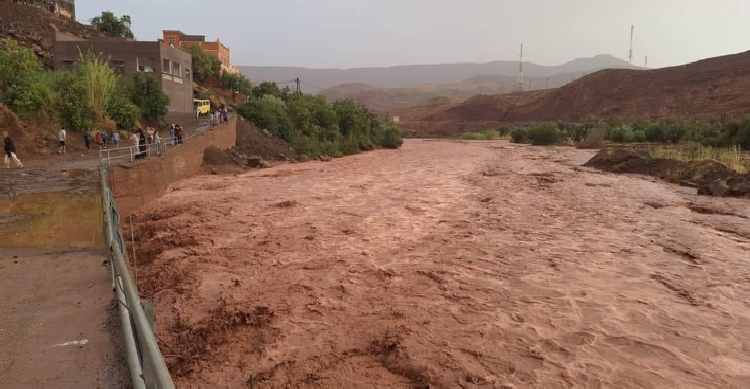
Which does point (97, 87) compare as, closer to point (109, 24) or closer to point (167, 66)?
point (167, 66)

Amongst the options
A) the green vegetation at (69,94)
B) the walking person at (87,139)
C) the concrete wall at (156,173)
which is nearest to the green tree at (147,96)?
the green vegetation at (69,94)

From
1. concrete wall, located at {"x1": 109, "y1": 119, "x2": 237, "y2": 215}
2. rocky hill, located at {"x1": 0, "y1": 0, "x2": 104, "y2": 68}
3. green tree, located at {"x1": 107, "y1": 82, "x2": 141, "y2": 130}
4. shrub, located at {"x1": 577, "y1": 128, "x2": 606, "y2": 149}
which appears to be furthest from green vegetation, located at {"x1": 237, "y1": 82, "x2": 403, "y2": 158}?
rocky hill, located at {"x1": 0, "y1": 0, "x2": 104, "y2": 68}

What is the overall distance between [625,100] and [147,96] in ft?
262

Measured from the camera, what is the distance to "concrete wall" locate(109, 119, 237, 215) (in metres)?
15.2

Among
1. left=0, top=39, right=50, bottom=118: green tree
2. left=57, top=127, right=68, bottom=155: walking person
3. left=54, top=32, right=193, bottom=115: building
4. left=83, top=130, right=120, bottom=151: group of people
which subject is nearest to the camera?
left=57, top=127, right=68, bottom=155: walking person

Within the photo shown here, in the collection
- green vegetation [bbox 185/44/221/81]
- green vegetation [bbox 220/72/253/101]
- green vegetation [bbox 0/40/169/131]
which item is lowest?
green vegetation [bbox 0/40/169/131]

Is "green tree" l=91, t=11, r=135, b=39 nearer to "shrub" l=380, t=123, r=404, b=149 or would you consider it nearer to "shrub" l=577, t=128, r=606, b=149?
"shrub" l=380, t=123, r=404, b=149

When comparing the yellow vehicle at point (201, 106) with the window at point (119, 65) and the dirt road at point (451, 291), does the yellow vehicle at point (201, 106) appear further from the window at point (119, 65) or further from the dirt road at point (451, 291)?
the dirt road at point (451, 291)

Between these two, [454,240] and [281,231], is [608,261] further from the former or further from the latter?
[281,231]

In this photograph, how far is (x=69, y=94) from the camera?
24812 mm

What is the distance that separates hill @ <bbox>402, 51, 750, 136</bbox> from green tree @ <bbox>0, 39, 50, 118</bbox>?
74.1 meters

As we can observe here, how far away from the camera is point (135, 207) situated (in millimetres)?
15922

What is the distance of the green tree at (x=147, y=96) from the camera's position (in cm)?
3152

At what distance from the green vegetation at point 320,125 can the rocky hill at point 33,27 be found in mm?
21063
